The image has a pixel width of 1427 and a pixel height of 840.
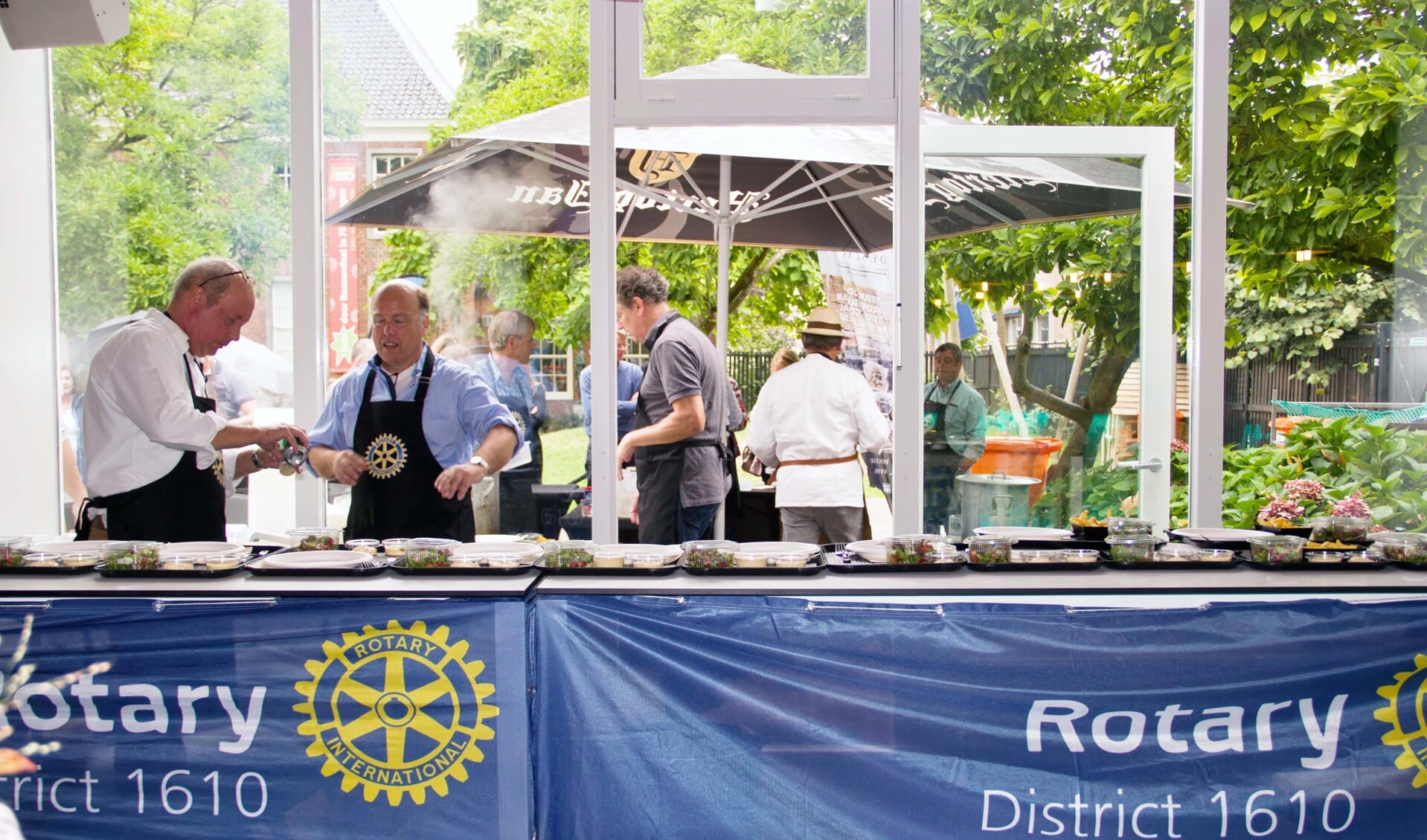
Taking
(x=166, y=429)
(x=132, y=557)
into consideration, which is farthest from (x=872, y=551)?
(x=166, y=429)

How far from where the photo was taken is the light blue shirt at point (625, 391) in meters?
4.26

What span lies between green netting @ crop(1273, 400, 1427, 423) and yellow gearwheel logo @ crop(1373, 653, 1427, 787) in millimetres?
1915

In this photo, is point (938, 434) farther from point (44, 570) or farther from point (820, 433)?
point (44, 570)

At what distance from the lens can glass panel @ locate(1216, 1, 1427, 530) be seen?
4098 millimetres

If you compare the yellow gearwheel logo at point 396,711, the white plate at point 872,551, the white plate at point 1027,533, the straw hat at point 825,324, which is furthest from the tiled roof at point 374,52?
the white plate at point 1027,533

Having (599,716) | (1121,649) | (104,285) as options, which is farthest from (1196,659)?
(104,285)

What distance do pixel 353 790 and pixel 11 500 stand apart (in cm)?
278

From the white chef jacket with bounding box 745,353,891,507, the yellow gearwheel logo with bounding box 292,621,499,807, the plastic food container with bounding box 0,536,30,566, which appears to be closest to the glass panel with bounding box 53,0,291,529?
the plastic food container with bounding box 0,536,30,566

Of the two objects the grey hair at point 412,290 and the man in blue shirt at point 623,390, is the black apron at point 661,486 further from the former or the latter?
the grey hair at point 412,290

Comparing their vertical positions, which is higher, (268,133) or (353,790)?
(268,133)

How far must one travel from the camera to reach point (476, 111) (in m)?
4.30

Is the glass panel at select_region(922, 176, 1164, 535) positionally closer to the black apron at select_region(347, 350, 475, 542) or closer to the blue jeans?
the blue jeans

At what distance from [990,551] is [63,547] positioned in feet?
7.65

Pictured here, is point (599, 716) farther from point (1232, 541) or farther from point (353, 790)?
point (1232, 541)
